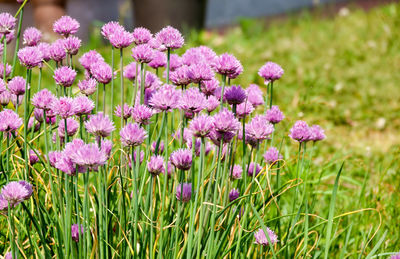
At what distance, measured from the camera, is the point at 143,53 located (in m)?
1.16

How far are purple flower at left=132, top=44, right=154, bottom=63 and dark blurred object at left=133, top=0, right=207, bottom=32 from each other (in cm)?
400

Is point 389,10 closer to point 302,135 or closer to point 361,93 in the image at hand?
point 361,93

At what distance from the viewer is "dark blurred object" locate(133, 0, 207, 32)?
16.8 feet

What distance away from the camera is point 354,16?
5398 mm

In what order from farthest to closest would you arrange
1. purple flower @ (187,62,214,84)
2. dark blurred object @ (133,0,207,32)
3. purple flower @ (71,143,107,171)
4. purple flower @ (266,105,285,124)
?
dark blurred object @ (133,0,207,32) → purple flower @ (266,105,285,124) → purple flower @ (187,62,214,84) → purple flower @ (71,143,107,171)

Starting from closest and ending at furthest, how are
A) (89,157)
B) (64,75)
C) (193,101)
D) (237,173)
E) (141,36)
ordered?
1. (89,157)
2. (193,101)
3. (64,75)
4. (141,36)
5. (237,173)

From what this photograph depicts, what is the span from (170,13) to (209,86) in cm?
405

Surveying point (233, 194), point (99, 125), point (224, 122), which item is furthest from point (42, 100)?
point (233, 194)

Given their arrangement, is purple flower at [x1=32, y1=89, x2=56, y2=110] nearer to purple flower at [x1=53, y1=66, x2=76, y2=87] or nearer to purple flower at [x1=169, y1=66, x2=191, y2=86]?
purple flower at [x1=53, y1=66, x2=76, y2=87]

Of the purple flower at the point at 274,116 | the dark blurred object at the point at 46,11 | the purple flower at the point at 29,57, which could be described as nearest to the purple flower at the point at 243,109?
the purple flower at the point at 274,116

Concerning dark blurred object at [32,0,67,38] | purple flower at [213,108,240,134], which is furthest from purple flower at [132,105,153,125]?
dark blurred object at [32,0,67,38]

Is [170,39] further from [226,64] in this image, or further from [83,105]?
[83,105]

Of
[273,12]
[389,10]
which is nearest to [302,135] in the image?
[389,10]

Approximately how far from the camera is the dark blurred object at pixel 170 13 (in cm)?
512
